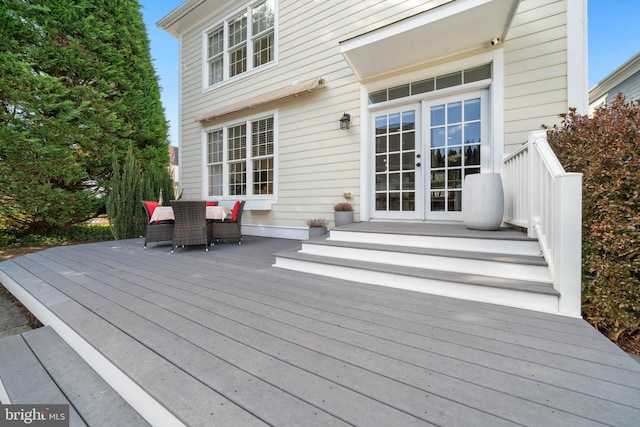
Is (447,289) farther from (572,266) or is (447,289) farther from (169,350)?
(169,350)

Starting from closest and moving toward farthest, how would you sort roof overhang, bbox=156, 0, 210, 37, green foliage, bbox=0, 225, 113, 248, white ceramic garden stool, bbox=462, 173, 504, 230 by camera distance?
white ceramic garden stool, bbox=462, 173, 504, 230 < green foliage, bbox=0, 225, 113, 248 < roof overhang, bbox=156, 0, 210, 37

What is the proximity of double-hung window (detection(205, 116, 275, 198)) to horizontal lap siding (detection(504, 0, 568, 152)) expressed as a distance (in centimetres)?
429

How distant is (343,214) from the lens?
175 inches

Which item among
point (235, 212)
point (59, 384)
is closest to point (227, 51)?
point (235, 212)

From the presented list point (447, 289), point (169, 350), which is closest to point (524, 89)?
point (447, 289)

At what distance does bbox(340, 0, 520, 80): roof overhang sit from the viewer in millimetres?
3012

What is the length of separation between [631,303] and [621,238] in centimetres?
44

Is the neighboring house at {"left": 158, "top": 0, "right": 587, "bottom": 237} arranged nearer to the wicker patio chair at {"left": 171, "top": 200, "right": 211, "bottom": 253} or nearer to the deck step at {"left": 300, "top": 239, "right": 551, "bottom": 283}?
the deck step at {"left": 300, "top": 239, "right": 551, "bottom": 283}

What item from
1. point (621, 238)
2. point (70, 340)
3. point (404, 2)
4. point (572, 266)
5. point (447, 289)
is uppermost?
point (404, 2)

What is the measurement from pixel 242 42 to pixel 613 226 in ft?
23.7

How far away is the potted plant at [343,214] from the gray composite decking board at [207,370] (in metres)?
3.00

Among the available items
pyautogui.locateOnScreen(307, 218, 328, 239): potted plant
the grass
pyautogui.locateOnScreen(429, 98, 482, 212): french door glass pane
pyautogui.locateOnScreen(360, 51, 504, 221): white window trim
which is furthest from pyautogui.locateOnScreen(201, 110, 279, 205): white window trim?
pyautogui.locateOnScreen(429, 98, 482, 212): french door glass pane

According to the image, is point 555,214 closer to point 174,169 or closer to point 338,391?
point 338,391

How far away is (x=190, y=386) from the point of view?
119cm
